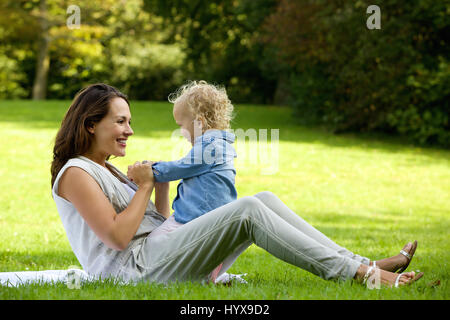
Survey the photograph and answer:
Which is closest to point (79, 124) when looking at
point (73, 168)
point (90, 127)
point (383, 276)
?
point (90, 127)

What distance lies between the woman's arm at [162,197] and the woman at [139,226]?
0.19 metres

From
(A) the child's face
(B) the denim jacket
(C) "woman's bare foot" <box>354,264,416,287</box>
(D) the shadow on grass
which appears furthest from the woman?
(D) the shadow on grass

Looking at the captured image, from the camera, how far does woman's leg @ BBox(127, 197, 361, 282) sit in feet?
10.8

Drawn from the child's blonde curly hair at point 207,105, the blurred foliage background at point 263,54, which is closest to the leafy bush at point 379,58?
the blurred foliage background at point 263,54

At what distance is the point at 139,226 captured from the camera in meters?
3.57

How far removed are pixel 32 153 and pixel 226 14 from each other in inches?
711

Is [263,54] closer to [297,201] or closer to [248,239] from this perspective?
[297,201]

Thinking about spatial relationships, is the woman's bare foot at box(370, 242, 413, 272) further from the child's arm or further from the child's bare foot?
the child's arm

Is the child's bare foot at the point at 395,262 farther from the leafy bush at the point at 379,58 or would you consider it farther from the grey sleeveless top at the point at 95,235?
the leafy bush at the point at 379,58

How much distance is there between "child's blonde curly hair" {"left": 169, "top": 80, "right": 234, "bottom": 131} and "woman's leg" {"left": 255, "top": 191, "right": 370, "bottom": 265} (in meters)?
0.57

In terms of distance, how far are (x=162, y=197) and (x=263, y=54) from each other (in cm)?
1998
